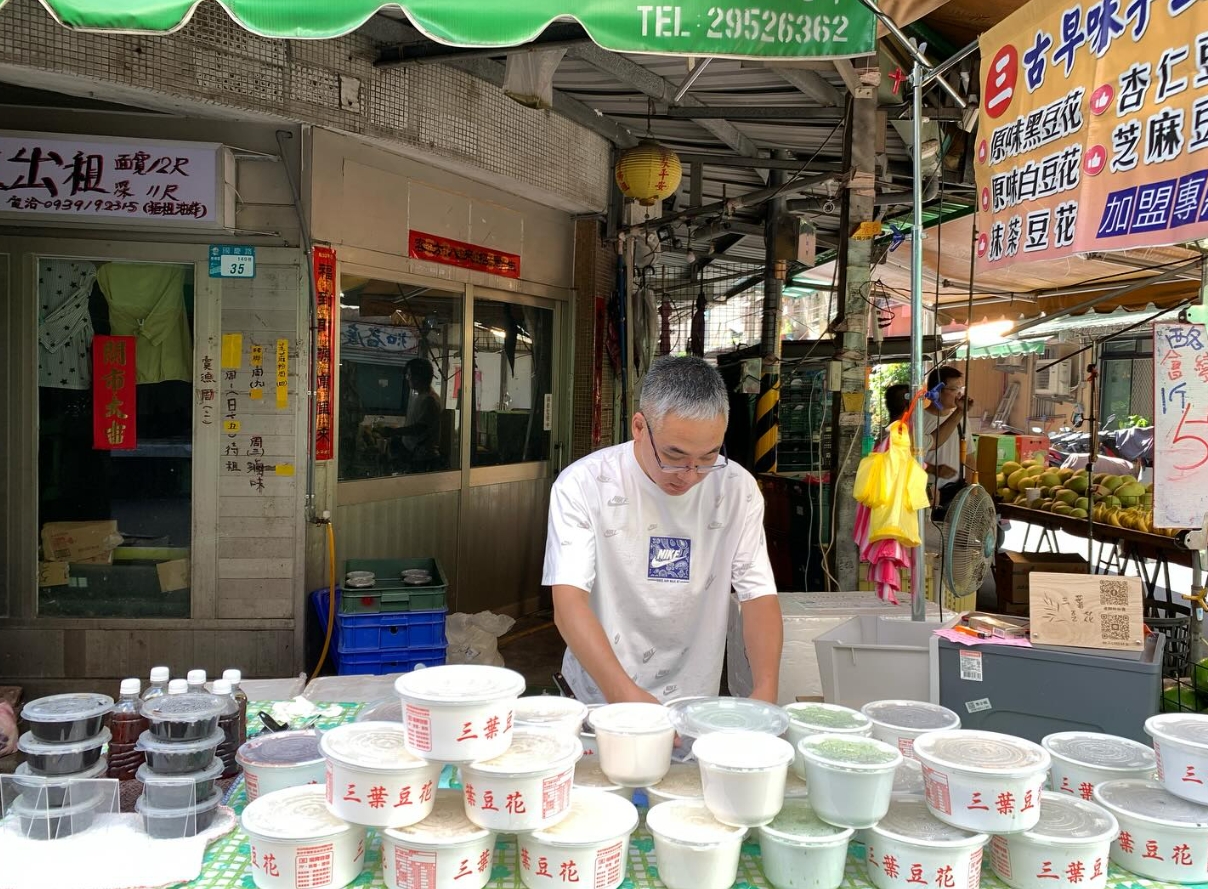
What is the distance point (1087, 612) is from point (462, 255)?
16.7ft

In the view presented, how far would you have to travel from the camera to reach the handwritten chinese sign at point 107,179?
5.23 meters

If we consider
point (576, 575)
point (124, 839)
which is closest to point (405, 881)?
point (124, 839)

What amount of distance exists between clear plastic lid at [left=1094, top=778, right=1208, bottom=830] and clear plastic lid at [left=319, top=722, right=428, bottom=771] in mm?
1487

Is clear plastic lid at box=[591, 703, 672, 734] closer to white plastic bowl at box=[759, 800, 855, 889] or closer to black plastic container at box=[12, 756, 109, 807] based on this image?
white plastic bowl at box=[759, 800, 855, 889]

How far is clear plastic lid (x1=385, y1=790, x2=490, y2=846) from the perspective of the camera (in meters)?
1.73

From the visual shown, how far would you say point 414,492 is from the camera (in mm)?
6578

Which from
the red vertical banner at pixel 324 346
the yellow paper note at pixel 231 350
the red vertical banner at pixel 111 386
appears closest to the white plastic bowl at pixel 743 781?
the red vertical banner at pixel 324 346

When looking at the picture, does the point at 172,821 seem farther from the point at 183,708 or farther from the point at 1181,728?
the point at 1181,728

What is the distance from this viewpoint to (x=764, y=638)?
2.88 meters

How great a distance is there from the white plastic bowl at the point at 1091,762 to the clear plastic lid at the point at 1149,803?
0.09 feet

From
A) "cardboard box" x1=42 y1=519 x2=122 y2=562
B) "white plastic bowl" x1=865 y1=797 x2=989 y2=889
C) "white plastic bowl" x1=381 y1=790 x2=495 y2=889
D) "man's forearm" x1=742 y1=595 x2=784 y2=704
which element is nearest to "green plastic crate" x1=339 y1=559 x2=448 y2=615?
"cardboard box" x1=42 y1=519 x2=122 y2=562

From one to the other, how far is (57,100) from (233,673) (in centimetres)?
443

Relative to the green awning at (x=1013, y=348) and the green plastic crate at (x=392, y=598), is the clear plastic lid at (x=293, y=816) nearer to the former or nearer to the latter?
the green plastic crate at (x=392, y=598)

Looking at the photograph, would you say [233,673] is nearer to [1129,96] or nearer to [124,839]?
[124,839]
